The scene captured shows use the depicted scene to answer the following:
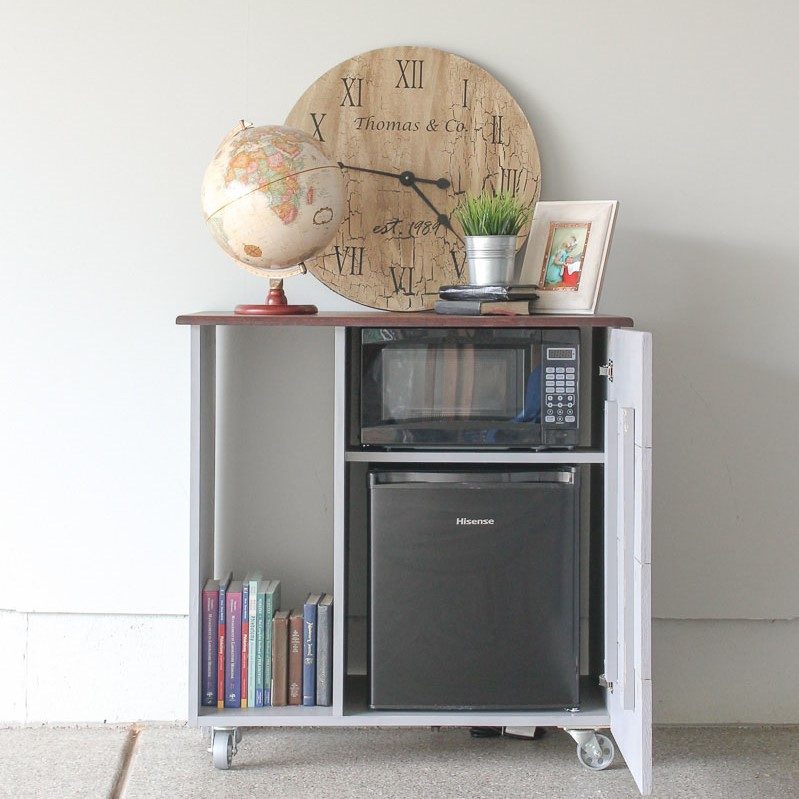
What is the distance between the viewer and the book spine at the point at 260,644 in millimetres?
2256

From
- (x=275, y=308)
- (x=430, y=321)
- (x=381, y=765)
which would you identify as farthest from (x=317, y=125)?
(x=381, y=765)

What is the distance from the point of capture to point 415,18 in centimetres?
243

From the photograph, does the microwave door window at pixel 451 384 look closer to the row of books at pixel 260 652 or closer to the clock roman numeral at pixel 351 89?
the row of books at pixel 260 652

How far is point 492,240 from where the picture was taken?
7.20 feet

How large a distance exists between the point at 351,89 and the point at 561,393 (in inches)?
34.5

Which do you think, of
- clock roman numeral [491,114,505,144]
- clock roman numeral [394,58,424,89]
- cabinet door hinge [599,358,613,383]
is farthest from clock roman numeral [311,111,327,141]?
cabinet door hinge [599,358,613,383]

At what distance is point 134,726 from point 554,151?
171 centimetres

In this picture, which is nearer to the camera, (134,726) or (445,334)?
(445,334)

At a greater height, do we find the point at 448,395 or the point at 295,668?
the point at 448,395

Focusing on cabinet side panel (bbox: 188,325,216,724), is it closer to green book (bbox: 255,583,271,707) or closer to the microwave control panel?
green book (bbox: 255,583,271,707)

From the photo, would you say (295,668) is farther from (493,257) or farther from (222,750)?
(493,257)

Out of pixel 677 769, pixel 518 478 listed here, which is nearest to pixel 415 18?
pixel 518 478

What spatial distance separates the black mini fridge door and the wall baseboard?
1.65 feet

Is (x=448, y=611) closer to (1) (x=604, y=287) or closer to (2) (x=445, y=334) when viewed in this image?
(2) (x=445, y=334)
